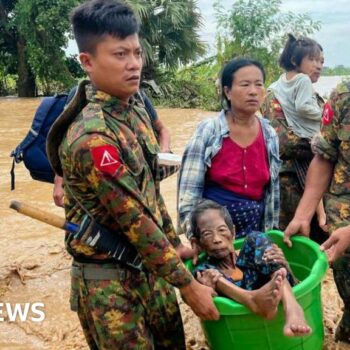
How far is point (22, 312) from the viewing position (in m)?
3.17

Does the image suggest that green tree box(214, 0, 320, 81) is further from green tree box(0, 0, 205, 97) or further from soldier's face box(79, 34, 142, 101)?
soldier's face box(79, 34, 142, 101)

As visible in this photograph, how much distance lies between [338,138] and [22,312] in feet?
6.72

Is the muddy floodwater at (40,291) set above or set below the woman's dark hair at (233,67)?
below

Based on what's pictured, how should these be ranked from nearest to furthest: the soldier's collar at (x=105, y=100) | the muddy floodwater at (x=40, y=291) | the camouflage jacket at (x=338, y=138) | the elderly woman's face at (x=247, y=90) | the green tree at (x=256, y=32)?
the soldier's collar at (x=105, y=100), the camouflage jacket at (x=338, y=138), the elderly woman's face at (x=247, y=90), the muddy floodwater at (x=40, y=291), the green tree at (x=256, y=32)

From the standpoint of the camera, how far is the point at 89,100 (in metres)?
1.65

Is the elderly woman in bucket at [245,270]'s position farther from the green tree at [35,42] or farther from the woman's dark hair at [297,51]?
the green tree at [35,42]

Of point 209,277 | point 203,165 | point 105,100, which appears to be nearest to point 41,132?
point 203,165

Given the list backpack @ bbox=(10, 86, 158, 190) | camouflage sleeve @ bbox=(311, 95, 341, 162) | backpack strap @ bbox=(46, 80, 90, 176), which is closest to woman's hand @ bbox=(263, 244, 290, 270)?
camouflage sleeve @ bbox=(311, 95, 341, 162)

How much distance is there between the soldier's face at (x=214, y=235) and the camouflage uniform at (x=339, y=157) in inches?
20.9

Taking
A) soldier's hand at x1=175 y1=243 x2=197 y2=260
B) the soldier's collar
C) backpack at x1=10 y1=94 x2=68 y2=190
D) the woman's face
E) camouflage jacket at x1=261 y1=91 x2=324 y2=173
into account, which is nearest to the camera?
the soldier's collar

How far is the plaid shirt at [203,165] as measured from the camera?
2.45 meters

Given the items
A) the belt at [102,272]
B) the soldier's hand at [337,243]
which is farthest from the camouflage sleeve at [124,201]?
the soldier's hand at [337,243]

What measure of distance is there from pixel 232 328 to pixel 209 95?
46.9ft

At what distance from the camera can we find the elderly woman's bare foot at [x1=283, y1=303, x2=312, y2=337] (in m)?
1.65
